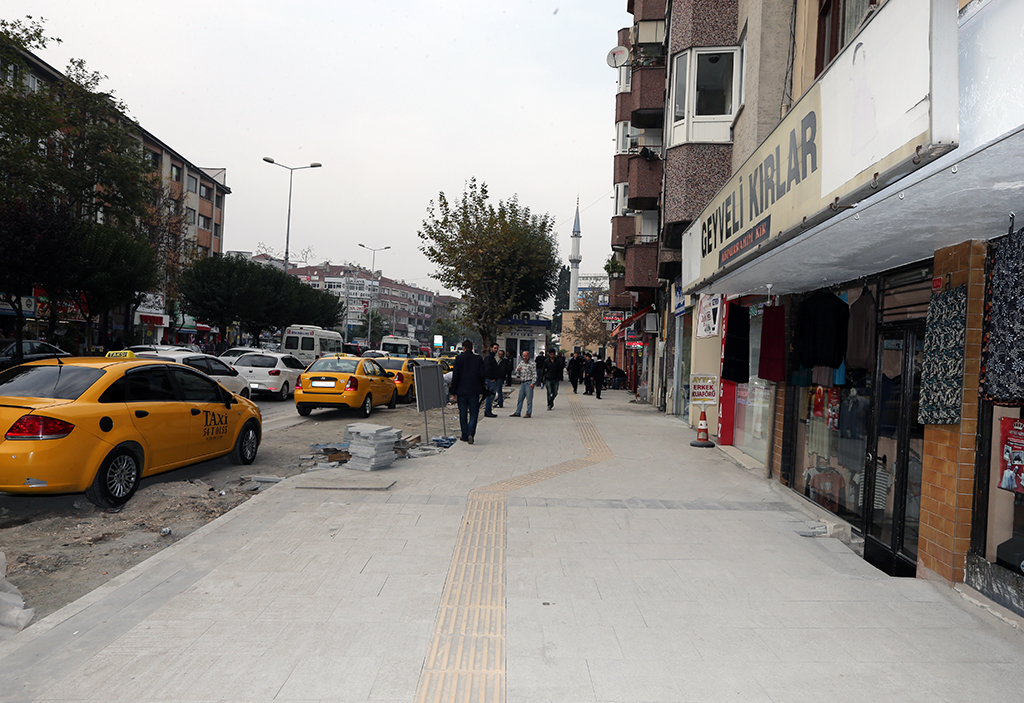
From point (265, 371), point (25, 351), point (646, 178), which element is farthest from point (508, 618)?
point (25, 351)

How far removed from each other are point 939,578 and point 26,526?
24.8 feet

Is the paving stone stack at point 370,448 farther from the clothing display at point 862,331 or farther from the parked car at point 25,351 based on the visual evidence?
the parked car at point 25,351

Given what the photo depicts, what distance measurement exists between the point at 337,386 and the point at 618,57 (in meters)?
16.5

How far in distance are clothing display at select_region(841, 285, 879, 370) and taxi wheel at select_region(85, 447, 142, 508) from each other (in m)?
7.18

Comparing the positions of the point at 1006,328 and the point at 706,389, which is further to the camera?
the point at 706,389

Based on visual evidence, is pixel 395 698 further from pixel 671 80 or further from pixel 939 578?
pixel 671 80

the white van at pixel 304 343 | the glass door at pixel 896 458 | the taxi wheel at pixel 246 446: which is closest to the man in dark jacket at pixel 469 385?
the taxi wheel at pixel 246 446

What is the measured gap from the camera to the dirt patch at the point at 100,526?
5.06m

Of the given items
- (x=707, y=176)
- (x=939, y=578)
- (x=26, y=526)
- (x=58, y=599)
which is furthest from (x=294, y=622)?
(x=707, y=176)

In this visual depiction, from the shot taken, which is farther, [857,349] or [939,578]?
[857,349]

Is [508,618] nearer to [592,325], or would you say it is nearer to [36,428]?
[36,428]

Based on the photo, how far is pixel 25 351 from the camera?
66.2 ft

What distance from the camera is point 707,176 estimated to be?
13.9m

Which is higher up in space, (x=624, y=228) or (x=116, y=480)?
(x=624, y=228)
